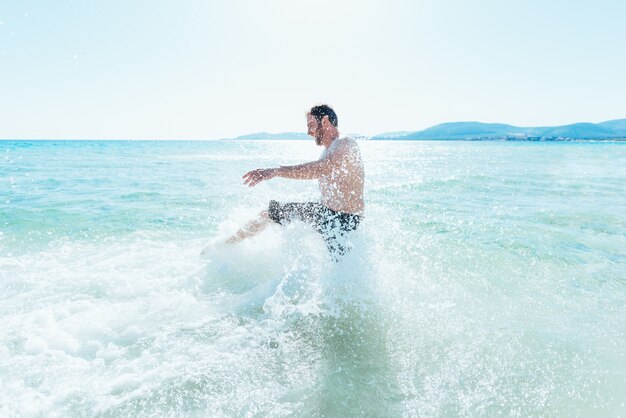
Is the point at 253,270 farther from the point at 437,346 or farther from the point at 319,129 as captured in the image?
the point at 437,346

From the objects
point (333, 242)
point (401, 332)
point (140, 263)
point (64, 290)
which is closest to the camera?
point (401, 332)

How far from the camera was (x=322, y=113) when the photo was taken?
5.26 m

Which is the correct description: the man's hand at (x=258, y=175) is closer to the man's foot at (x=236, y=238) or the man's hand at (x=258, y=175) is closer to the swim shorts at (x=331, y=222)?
the swim shorts at (x=331, y=222)

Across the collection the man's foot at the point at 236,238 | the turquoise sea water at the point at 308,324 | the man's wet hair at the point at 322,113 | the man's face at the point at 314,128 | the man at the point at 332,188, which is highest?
the man's wet hair at the point at 322,113

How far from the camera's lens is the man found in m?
5.01

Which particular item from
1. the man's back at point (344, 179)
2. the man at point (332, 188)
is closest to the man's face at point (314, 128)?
the man at point (332, 188)

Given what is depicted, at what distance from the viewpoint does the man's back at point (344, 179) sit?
5008mm

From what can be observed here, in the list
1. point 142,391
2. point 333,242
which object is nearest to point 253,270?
point 333,242

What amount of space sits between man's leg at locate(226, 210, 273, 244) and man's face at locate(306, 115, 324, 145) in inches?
53.6

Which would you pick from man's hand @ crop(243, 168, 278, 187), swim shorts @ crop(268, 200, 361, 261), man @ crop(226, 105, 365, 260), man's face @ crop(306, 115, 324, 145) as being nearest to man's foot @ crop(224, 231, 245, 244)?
man @ crop(226, 105, 365, 260)

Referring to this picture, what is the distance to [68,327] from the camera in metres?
3.78

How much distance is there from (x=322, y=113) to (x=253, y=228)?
6.60ft

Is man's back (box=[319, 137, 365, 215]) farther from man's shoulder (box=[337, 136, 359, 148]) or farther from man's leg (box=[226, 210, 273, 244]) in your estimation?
man's leg (box=[226, 210, 273, 244])

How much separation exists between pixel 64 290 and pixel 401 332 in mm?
4076
